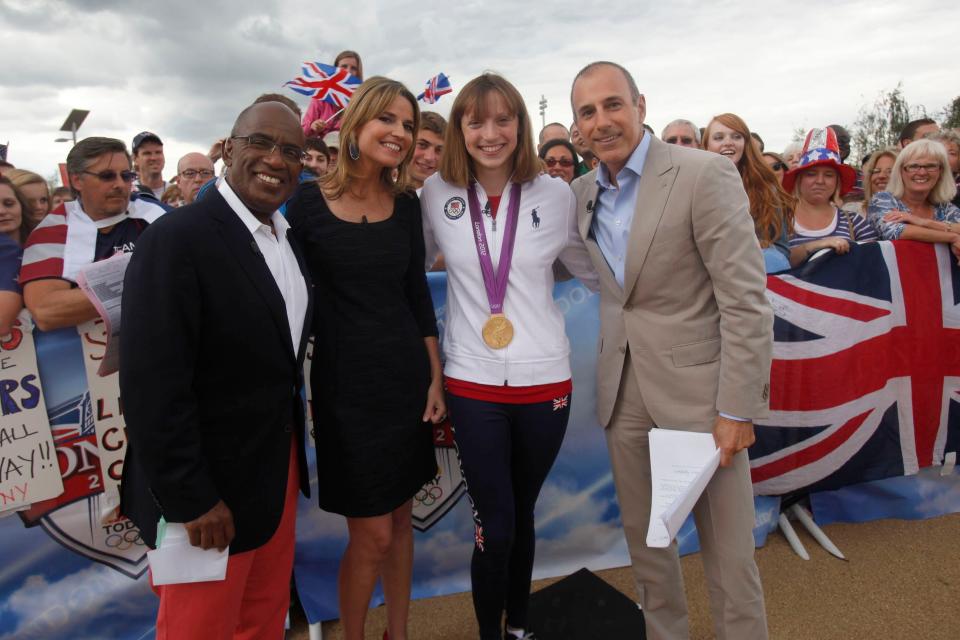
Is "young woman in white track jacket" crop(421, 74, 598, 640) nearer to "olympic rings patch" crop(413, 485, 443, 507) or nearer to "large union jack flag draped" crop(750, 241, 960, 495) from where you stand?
"olympic rings patch" crop(413, 485, 443, 507)

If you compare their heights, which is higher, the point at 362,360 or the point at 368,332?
the point at 368,332

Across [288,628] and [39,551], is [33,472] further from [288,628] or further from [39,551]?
[288,628]

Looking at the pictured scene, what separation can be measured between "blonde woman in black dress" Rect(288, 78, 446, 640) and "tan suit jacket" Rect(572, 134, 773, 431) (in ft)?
2.61

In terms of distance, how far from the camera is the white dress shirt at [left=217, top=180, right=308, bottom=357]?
6.04 feet

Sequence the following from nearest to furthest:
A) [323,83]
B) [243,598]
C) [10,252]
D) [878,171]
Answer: [243,598] → [10,252] → [323,83] → [878,171]

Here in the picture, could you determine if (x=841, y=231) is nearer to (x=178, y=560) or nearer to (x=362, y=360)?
(x=362, y=360)

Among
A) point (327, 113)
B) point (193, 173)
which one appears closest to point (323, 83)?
point (327, 113)

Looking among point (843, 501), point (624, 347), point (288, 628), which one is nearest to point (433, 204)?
point (624, 347)

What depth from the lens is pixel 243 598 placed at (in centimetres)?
206

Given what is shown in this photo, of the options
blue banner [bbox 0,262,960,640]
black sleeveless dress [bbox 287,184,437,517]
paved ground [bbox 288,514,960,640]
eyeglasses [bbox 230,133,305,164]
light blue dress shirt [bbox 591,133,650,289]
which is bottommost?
paved ground [bbox 288,514,960,640]

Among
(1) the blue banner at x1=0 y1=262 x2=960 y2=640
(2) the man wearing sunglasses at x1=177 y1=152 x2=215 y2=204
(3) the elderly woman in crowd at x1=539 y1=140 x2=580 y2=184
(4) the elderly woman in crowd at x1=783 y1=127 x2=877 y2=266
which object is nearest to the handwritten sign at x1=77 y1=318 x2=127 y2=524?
(1) the blue banner at x1=0 y1=262 x2=960 y2=640

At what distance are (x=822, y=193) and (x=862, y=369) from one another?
4.13 ft

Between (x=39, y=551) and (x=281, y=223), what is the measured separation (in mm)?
2039

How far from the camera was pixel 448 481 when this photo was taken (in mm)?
3295
